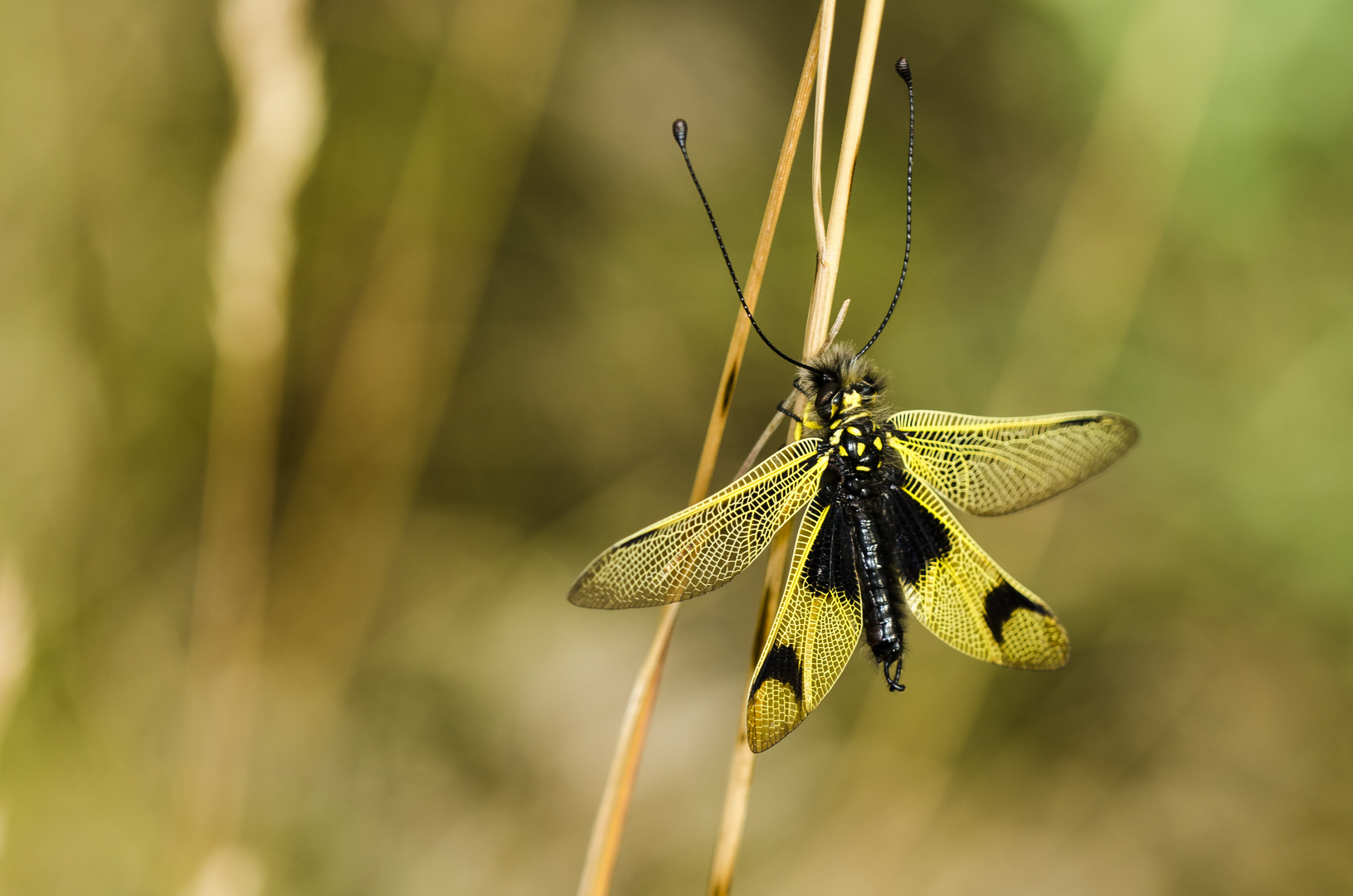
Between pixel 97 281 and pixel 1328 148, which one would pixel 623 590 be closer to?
pixel 97 281

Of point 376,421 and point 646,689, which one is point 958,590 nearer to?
point 646,689

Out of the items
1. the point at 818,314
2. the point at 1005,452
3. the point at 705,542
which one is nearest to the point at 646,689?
the point at 705,542

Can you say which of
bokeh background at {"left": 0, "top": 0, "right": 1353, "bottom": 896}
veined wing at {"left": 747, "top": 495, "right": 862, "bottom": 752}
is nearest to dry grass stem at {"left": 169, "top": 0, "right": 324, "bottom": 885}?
bokeh background at {"left": 0, "top": 0, "right": 1353, "bottom": 896}

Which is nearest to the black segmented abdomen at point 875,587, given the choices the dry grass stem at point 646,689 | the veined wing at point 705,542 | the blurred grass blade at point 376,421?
the veined wing at point 705,542

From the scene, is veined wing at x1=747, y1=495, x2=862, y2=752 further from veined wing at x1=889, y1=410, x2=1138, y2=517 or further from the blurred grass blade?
the blurred grass blade

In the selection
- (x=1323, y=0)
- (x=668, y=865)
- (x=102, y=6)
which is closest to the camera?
(x=102, y=6)

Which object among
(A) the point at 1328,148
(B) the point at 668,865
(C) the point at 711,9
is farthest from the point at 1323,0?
(B) the point at 668,865

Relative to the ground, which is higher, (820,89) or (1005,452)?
(820,89)
